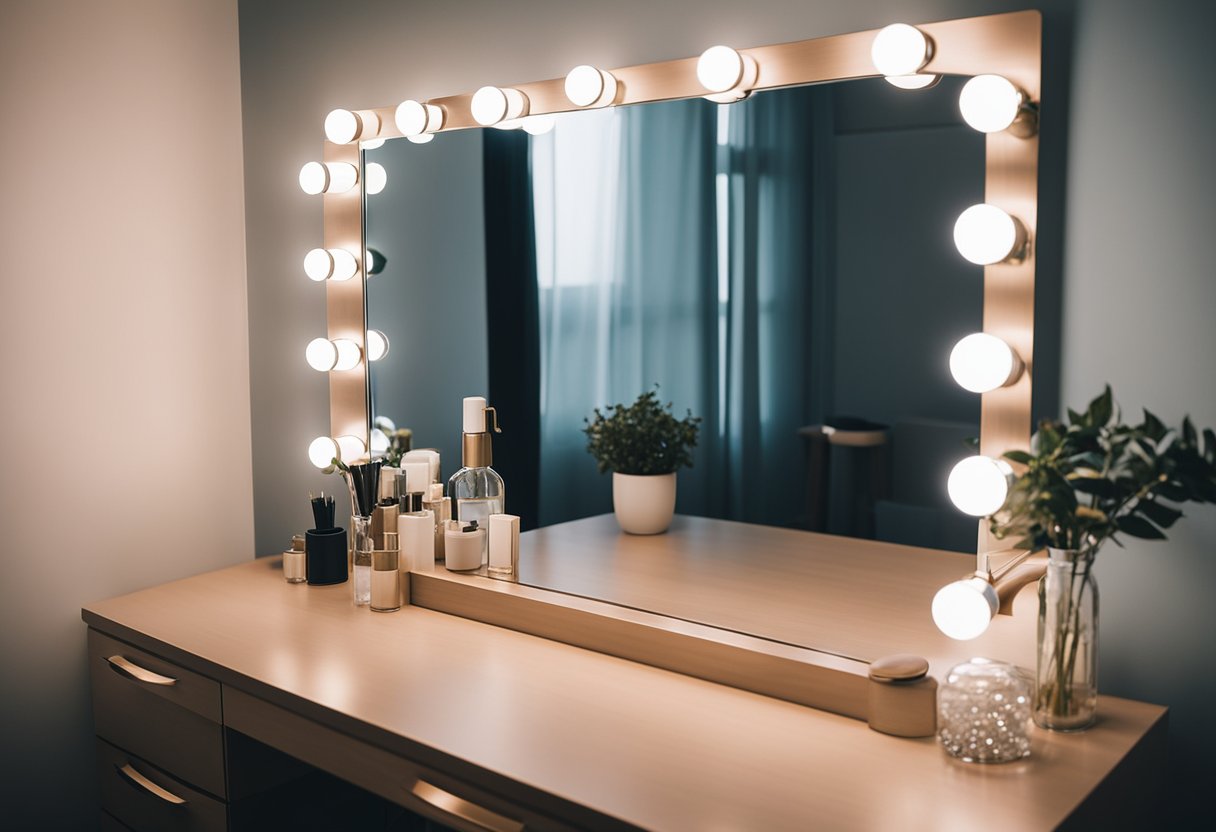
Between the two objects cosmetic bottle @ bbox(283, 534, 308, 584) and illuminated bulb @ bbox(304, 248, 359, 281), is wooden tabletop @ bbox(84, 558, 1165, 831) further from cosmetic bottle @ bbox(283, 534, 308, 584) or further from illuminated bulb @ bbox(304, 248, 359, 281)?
illuminated bulb @ bbox(304, 248, 359, 281)

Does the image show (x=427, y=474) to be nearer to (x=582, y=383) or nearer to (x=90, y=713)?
(x=582, y=383)

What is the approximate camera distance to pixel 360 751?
4.25 feet

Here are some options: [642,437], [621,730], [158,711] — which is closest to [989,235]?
[642,437]

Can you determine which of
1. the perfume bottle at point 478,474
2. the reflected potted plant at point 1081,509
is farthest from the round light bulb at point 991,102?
the perfume bottle at point 478,474

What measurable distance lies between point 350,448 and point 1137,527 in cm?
146

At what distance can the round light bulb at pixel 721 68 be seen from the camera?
1.45 m

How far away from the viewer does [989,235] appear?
4.19 feet

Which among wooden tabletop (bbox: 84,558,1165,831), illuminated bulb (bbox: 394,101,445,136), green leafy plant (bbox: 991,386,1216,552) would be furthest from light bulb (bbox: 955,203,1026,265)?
illuminated bulb (bbox: 394,101,445,136)

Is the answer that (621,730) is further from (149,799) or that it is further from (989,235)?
(149,799)

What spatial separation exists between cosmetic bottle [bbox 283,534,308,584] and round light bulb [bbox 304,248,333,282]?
52 centimetres

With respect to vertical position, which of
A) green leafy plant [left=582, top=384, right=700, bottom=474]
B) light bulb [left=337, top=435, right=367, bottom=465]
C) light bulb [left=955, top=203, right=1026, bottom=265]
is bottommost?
light bulb [left=337, top=435, right=367, bottom=465]

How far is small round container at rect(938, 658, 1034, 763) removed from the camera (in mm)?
1118

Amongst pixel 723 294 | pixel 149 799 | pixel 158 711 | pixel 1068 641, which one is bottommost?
pixel 149 799

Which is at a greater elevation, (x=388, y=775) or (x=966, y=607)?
(x=966, y=607)
